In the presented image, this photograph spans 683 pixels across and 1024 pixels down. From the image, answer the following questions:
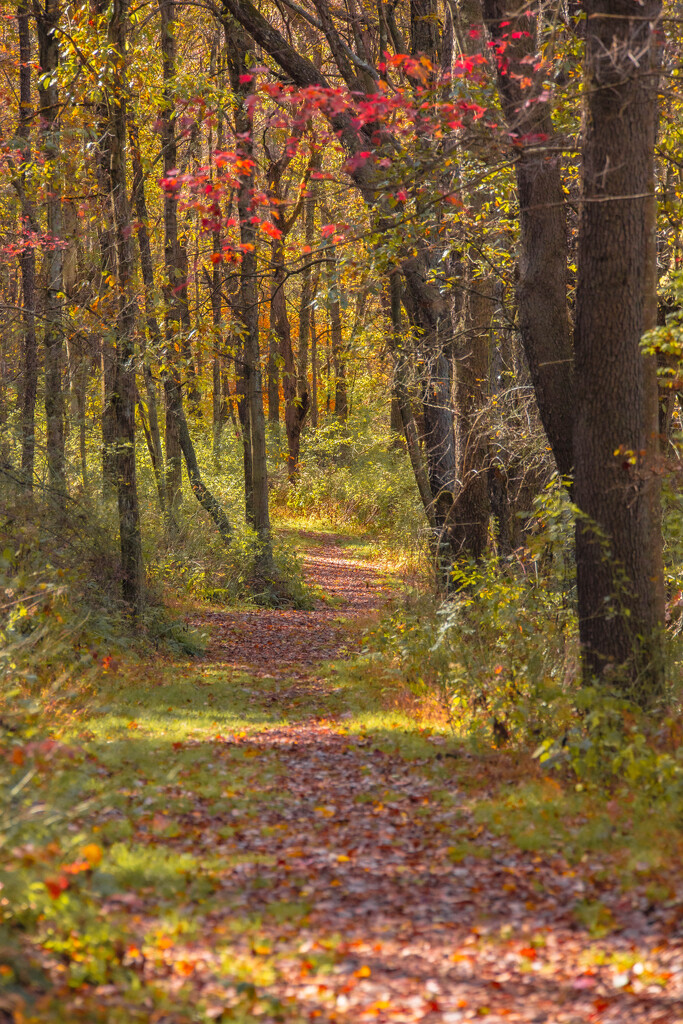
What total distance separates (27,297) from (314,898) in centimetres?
1136

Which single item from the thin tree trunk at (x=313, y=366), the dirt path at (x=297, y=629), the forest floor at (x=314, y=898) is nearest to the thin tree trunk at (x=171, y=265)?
Result: the dirt path at (x=297, y=629)

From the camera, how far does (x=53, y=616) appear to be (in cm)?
916

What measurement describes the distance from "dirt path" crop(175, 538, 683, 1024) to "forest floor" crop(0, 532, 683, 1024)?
0.01 meters

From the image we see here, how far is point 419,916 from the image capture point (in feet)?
16.3

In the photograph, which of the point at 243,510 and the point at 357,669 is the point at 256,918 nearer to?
the point at 357,669

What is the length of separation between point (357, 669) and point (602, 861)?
6.33 m

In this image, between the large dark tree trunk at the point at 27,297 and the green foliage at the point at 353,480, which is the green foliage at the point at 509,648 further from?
the green foliage at the point at 353,480

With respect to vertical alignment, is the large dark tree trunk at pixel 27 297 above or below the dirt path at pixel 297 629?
above

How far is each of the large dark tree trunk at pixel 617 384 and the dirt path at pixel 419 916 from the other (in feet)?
5.80

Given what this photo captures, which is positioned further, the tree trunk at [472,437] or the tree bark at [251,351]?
the tree bark at [251,351]

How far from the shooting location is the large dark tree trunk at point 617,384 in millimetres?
6980

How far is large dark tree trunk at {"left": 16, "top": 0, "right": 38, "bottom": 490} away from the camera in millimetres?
11461

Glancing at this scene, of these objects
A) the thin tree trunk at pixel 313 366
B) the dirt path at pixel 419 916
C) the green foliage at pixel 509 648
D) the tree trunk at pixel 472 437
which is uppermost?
the thin tree trunk at pixel 313 366

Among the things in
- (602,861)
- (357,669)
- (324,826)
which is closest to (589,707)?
(602,861)
